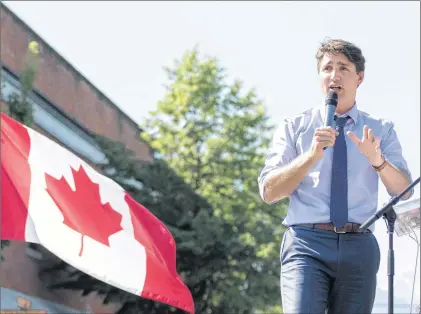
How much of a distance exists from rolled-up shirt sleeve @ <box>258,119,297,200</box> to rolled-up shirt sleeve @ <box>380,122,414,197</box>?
1.41 ft

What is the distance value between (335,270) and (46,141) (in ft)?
28.7

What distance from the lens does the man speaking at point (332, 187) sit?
4.77m

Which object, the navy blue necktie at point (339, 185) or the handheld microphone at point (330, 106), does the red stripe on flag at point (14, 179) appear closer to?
the navy blue necktie at point (339, 185)

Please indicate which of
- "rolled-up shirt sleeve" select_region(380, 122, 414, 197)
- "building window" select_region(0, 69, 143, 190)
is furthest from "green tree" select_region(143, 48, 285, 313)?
"rolled-up shirt sleeve" select_region(380, 122, 414, 197)

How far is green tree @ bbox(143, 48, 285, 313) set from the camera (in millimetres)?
26641

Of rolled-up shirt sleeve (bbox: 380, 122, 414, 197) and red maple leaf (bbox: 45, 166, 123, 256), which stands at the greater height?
red maple leaf (bbox: 45, 166, 123, 256)

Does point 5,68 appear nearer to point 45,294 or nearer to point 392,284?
point 45,294

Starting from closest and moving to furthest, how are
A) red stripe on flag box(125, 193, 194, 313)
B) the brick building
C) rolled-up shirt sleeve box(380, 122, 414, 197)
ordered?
rolled-up shirt sleeve box(380, 122, 414, 197)
red stripe on flag box(125, 193, 194, 313)
the brick building

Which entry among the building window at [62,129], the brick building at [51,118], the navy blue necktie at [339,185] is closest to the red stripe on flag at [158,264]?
the navy blue necktie at [339,185]

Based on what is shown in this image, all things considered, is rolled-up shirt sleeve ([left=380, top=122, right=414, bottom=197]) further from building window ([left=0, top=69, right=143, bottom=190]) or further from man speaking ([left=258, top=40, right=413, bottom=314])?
building window ([left=0, top=69, right=143, bottom=190])

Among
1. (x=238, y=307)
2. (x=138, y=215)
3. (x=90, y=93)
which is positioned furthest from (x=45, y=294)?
(x=138, y=215)

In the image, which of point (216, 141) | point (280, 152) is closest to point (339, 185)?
point (280, 152)

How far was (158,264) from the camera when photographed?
1331cm

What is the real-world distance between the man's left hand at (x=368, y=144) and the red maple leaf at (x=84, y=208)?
26.8 feet
